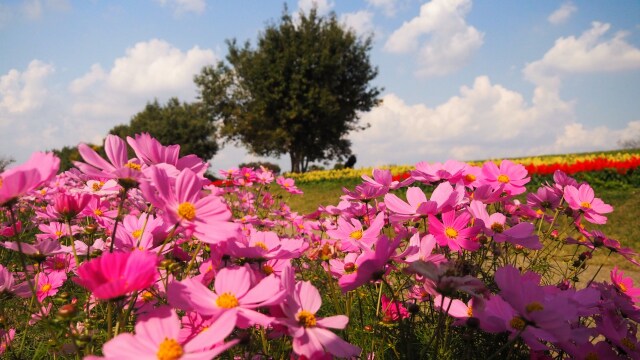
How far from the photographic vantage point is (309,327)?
0.74m

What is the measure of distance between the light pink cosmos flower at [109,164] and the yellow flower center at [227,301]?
0.91 ft

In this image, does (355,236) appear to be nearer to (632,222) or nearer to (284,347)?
(284,347)

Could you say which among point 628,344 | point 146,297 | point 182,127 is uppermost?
point 182,127

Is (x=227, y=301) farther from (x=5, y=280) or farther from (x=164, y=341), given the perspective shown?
(x=5, y=280)

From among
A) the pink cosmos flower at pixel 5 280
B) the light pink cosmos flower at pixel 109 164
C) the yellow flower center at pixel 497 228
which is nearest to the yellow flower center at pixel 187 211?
the light pink cosmos flower at pixel 109 164

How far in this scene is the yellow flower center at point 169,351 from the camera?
1.94 ft

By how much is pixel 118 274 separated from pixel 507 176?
1.42m

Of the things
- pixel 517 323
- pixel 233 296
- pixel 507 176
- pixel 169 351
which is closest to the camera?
pixel 169 351

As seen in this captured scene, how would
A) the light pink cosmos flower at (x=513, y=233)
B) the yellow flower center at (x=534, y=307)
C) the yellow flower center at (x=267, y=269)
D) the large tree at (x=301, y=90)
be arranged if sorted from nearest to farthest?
the yellow flower center at (x=534, y=307), the yellow flower center at (x=267, y=269), the light pink cosmos flower at (x=513, y=233), the large tree at (x=301, y=90)

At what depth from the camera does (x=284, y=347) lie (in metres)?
1.01

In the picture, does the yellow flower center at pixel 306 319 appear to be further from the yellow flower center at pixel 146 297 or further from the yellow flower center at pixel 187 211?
the yellow flower center at pixel 146 297

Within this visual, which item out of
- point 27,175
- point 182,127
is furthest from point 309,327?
point 182,127

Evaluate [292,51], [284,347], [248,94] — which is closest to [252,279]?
[284,347]

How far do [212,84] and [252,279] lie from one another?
1079 inches
